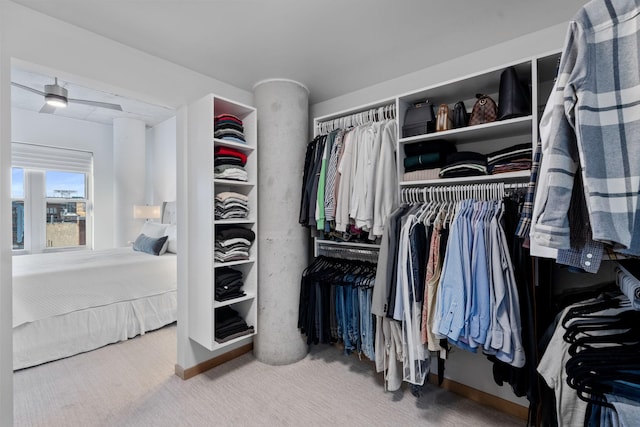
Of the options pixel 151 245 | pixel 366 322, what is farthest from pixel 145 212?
pixel 366 322

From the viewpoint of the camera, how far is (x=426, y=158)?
1930mm

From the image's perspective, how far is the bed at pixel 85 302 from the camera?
244cm

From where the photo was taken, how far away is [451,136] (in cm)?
190

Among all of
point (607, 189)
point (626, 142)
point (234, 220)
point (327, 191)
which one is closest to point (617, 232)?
point (607, 189)

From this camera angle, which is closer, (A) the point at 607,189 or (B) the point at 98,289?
(A) the point at 607,189

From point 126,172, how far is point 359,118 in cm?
457

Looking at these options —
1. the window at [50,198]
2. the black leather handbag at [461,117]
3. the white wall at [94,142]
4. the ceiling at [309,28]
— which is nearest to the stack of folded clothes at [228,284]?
the ceiling at [309,28]

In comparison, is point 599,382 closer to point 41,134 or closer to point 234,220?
point 234,220

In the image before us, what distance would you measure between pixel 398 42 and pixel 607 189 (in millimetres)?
1624

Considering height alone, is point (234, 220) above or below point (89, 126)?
below

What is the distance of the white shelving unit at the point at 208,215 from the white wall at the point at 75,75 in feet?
0.42

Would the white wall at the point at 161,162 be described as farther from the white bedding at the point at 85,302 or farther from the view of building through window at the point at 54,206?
the white bedding at the point at 85,302

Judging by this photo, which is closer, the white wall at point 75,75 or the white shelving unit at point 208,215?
the white wall at point 75,75

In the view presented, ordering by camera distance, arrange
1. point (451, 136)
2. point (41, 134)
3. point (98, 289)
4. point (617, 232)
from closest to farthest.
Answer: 1. point (617, 232)
2. point (451, 136)
3. point (98, 289)
4. point (41, 134)
